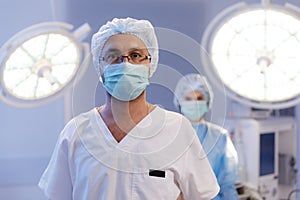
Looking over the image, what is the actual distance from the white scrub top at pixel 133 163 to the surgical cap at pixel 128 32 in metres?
0.14

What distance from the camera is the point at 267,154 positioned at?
2.74 metres

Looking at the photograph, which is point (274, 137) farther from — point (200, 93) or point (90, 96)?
point (90, 96)

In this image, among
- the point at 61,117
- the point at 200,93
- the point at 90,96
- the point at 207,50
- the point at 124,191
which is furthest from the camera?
the point at 200,93

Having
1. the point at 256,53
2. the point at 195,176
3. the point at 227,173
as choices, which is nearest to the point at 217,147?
the point at 227,173

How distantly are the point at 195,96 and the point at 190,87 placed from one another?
0.23m

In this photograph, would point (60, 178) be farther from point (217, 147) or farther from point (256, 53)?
point (217, 147)

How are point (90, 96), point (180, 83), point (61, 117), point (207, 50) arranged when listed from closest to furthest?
point (90, 96)
point (207, 50)
point (180, 83)
point (61, 117)

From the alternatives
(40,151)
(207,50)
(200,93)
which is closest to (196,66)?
(207,50)

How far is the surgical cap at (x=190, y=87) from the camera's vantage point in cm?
145

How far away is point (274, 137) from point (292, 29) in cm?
161

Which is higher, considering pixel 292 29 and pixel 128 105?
pixel 292 29

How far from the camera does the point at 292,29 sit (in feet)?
4.22

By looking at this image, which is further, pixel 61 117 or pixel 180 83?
pixel 61 117

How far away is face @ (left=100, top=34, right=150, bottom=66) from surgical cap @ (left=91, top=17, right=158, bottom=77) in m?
0.01
